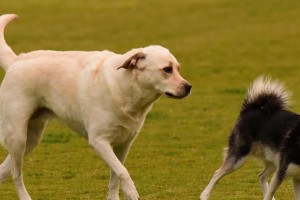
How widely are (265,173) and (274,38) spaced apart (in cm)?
2259

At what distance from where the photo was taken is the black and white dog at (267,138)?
9656 mm

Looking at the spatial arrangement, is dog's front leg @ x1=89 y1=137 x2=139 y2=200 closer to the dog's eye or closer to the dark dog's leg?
the dog's eye

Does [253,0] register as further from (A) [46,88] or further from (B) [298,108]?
(A) [46,88]

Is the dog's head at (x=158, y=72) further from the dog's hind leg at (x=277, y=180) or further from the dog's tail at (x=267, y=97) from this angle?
the dog's tail at (x=267, y=97)

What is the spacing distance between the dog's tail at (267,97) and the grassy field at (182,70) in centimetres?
102

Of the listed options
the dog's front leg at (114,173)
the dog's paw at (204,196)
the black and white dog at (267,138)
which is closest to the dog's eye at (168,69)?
the dog's front leg at (114,173)

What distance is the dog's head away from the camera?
29.7 feet

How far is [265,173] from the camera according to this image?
35.0 feet

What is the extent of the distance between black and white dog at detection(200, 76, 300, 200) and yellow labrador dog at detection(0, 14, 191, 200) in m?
1.34

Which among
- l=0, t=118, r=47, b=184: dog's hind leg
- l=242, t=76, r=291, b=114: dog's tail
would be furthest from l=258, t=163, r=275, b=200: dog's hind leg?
l=0, t=118, r=47, b=184: dog's hind leg

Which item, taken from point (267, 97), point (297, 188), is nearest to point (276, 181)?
point (297, 188)

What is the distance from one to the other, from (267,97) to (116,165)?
2216mm

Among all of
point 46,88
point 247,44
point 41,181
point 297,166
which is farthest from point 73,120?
point 247,44

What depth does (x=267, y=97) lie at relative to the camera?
10609mm
